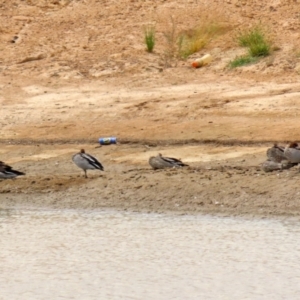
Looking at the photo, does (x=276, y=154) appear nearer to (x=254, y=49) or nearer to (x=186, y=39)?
(x=254, y=49)

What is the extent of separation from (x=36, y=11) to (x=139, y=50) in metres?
2.63

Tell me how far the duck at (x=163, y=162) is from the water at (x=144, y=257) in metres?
1.16

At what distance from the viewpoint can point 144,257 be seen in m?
8.84

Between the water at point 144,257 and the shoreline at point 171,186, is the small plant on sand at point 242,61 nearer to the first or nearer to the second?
the shoreline at point 171,186

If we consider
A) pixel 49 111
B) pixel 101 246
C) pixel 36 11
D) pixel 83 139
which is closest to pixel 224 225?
pixel 101 246

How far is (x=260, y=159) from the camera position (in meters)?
11.7

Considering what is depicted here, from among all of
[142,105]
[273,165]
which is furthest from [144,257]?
[142,105]

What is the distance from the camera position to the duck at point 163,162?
11.3 m

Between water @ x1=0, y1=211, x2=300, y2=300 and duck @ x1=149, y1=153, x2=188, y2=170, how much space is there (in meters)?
1.16

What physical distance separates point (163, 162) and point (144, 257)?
2577 mm

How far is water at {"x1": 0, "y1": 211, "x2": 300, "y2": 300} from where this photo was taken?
7906mm

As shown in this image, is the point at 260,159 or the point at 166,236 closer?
the point at 166,236

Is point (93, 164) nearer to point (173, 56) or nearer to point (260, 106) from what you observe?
point (260, 106)

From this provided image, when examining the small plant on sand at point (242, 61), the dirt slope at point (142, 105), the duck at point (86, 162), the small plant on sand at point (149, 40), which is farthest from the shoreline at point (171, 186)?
the small plant on sand at point (149, 40)
